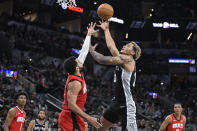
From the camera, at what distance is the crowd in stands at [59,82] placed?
51.6ft

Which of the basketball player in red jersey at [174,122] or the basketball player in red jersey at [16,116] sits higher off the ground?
the basketball player in red jersey at [16,116]

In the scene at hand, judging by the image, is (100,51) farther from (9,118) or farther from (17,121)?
(9,118)

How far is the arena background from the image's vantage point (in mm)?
17438

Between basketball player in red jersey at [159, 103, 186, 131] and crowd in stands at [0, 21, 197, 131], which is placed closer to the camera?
basketball player in red jersey at [159, 103, 186, 131]

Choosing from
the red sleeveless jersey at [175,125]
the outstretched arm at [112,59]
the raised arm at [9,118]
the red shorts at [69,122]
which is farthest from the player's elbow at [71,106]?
the red sleeveless jersey at [175,125]

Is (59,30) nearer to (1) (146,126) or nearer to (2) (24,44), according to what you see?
(2) (24,44)

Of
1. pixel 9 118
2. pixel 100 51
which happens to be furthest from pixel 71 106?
pixel 100 51

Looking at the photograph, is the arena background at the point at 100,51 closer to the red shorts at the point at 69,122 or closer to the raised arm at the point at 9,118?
the raised arm at the point at 9,118

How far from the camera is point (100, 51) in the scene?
27.5 meters

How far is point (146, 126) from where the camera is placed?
1608cm

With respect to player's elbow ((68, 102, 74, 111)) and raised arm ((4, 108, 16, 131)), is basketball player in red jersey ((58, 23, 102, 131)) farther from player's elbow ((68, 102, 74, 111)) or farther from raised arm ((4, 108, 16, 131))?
raised arm ((4, 108, 16, 131))

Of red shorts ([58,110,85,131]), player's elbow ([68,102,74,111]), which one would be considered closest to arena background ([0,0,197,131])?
red shorts ([58,110,85,131])

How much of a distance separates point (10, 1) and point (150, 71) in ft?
45.3

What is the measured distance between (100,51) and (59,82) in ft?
25.6
